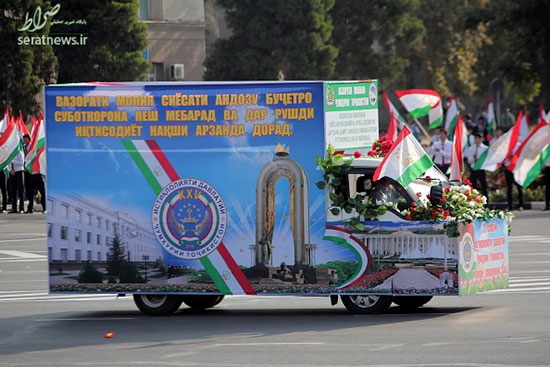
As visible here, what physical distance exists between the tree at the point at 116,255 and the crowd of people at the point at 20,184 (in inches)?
741

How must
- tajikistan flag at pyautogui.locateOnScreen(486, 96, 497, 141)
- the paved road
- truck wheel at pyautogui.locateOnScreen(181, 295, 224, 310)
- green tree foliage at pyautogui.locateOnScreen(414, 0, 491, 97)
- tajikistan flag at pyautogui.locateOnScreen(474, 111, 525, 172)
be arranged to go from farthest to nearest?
green tree foliage at pyautogui.locateOnScreen(414, 0, 491, 97) < tajikistan flag at pyautogui.locateOnScreen(486, 96, 497, 141) < tajikistan flag at pyautogui.locateOnScreen(474, 111, 525, 172) < truck wheel at pyautogui.locateOnScreen(181, 295, 224, 310) < the paved road

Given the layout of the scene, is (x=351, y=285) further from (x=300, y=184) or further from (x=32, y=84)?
(x=32, y=84)

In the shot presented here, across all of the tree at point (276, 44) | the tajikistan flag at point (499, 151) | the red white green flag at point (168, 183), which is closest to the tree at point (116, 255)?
the red white green flag at point (168, 183)

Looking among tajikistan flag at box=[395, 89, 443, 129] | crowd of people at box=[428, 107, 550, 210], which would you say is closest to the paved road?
crowd of people at box=[428, 107, 550, 210]

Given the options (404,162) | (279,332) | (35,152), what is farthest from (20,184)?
(279,332)

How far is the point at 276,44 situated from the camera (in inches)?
2183

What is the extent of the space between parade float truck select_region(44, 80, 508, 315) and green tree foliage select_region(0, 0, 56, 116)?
2534 cm

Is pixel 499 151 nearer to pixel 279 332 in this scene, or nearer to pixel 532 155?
pixel 532 155

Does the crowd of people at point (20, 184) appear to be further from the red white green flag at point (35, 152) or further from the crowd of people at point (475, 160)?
the crowd of people at point (475, 160)

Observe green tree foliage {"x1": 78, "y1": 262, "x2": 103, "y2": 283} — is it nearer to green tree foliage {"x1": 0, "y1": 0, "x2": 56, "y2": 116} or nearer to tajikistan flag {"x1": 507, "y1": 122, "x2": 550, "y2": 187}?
tajikistan flag {"x1": 507, "y1": 122, "x2": 550, "y2": 187}

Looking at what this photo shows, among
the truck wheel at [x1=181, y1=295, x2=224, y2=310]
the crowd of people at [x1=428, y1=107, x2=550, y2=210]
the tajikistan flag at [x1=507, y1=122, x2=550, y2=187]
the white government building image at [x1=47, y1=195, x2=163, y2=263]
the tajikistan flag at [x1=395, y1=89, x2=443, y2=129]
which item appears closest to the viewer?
the white government building image at [x1=47, y1=195, x2=163, y2=263]

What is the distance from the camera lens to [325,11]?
56.3 meters

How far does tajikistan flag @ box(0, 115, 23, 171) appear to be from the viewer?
1287 inches

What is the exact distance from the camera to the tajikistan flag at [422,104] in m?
35.7
